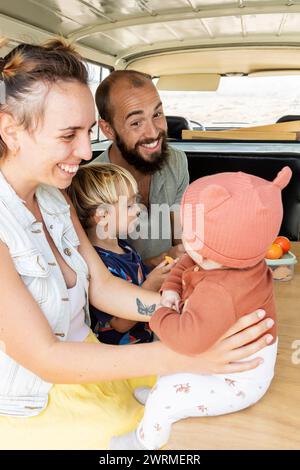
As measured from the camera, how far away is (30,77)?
3.99 ft

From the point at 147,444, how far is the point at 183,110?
17.9 ft

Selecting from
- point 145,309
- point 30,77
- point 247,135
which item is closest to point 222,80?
point 247,135

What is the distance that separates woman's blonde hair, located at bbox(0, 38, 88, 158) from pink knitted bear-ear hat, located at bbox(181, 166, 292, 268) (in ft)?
1.64

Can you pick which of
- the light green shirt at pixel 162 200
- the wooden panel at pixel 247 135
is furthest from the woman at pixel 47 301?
the wooden panel at pixel 247 135

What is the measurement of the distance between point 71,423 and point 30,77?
0.85 metres

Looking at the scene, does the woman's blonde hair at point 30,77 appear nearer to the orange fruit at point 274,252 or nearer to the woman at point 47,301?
the woman at point 47,301

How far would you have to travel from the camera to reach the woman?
1.10m

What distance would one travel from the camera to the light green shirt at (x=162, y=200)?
2.45 metres

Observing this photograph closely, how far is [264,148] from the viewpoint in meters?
3.43

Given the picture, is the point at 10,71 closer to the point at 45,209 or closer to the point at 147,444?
the point at 45,209

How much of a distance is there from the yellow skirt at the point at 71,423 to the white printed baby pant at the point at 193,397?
23cm

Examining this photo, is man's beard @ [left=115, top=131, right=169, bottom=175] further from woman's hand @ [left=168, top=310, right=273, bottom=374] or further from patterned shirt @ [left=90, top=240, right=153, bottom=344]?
woman's hand @ [left=168, top=310, right=273, bottom=374]

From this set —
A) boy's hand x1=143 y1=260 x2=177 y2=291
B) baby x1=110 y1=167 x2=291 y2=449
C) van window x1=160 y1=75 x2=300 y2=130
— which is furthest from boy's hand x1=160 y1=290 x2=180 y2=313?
van window x1=160 y1=75 x2=300 y2=130

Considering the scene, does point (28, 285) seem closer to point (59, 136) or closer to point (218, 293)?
point (59, 136)
